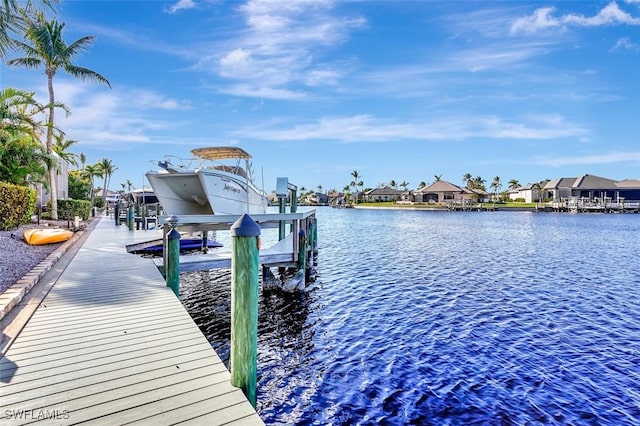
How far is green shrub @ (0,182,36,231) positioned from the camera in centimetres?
1298

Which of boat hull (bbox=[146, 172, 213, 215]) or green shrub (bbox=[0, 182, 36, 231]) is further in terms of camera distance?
boat hull (bbox=[146, 172, 213, 215])

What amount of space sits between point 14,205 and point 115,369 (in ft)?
45.6

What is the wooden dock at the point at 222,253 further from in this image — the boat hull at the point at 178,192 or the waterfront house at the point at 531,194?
the waterfront house at the point at 531,194

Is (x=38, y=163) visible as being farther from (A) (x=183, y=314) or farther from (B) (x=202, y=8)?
(A) (x=183, y=314)

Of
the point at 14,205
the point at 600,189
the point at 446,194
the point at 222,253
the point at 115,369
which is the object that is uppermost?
the point at 600,189

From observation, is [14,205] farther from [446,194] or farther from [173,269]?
[446,194]

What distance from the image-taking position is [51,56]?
2212 cm

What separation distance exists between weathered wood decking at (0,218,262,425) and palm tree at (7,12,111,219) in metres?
19.9

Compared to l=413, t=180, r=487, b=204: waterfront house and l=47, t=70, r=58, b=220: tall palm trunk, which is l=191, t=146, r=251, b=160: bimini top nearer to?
l=47, t=70, r=58, b=220: tall palm trunk

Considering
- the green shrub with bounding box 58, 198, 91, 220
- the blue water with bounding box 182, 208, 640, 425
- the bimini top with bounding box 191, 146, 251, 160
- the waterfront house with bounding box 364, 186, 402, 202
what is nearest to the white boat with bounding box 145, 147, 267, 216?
the bimini top with bounding box 191, 146, 251, 160

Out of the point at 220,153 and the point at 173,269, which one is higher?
the point at 220,153

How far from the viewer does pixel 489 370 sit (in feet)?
21.2

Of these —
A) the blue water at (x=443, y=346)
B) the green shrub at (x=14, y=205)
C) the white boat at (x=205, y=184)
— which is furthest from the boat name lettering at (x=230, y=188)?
the green shrub at (x=14, y=205)

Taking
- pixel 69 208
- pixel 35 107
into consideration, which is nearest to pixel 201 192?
pixel 35 107
